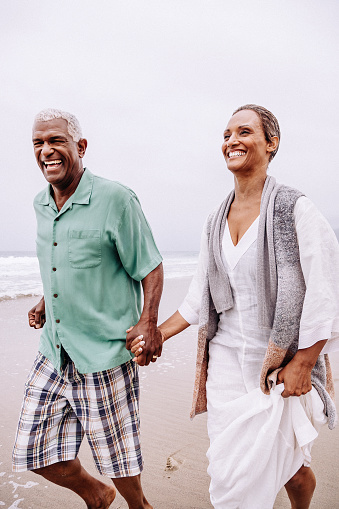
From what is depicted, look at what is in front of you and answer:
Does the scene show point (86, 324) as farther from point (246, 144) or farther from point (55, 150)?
point (246, 144)

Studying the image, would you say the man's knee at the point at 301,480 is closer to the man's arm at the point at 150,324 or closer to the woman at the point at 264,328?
the woman at the point at 264,328

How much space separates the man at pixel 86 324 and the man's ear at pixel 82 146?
2.7 inches

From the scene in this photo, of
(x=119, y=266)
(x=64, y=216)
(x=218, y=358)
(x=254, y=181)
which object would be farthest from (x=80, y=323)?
(x=254, y=181)

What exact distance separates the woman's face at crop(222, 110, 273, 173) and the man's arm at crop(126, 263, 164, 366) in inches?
30.0

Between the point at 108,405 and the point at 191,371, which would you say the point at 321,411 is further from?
the point at 191,371

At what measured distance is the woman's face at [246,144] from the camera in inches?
92.4

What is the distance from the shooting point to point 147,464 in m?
3.44

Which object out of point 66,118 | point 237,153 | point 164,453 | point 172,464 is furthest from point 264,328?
point 164,453

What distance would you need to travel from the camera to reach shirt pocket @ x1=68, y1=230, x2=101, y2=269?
2.48 metres

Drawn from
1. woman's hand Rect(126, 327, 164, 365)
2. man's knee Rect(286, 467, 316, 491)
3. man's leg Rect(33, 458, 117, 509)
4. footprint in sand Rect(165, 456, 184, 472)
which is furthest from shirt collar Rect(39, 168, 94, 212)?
footprint in sand Rect(165, 456, 184, 472)

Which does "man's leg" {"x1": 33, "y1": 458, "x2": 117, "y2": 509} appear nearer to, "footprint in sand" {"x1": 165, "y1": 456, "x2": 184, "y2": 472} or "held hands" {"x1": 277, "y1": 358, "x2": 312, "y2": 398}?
"footprint in sand" {"x1": 165, "y1": 456, "x2": 184, "y2": 472}

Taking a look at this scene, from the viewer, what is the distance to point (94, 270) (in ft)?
8.18

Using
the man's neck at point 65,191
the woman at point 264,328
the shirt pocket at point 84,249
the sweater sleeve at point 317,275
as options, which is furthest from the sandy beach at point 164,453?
the man's neck at point 65,191

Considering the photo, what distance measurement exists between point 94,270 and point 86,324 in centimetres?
30
